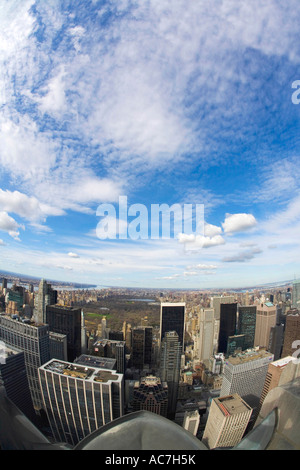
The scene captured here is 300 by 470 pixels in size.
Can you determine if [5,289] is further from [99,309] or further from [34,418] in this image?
[34,418]

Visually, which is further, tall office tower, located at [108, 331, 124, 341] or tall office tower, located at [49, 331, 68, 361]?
tall office tower, located at [108, 331, 124, 341]

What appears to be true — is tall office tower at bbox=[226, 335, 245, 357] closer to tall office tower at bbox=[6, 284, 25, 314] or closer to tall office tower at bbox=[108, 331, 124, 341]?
tall office tower at bbox=[108, 331, 124, 341]

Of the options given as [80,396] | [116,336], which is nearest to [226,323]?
[116,336]

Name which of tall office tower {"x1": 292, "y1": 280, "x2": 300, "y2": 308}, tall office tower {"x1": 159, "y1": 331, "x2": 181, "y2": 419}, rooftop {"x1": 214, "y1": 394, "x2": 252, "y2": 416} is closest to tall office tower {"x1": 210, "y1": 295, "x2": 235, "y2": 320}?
tall office tower {"x1": 292, "y1": 280, "x2": 300, "y2": 308}

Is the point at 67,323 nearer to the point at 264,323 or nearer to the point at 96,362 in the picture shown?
the point at 96,362

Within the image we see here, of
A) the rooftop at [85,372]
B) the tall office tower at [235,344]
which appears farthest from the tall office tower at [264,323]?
the rooftop at [85,372]
